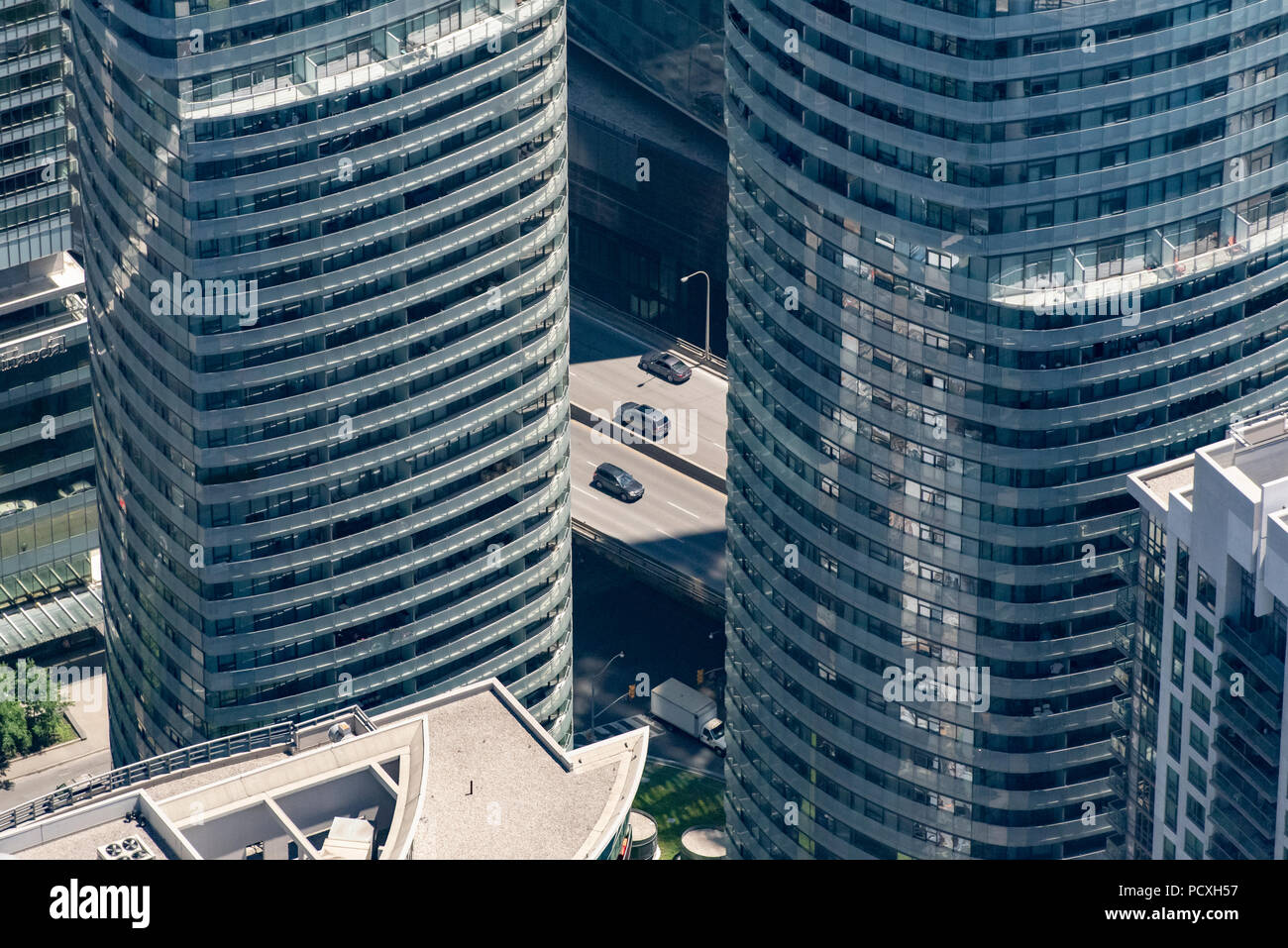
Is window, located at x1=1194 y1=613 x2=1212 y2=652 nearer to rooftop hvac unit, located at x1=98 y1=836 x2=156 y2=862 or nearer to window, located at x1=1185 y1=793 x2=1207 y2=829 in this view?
window, located at x1=1185 y1=793 x2=1207 y2=829

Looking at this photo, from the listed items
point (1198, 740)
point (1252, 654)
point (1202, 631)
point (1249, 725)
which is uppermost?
point (1252, 654)

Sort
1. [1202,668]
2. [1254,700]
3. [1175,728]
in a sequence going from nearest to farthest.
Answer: [1254,700] < [1202,668] < [1175,728]

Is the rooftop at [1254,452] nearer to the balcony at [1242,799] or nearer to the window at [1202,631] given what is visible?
the window at [1202,631]

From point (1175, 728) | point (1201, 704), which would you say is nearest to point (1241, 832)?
point (1201, 704)

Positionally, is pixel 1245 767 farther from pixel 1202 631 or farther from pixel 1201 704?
pixel 1202 631

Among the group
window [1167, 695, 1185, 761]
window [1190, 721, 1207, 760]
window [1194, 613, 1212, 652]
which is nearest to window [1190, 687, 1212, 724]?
window [1190, 721, 1207, 760]
